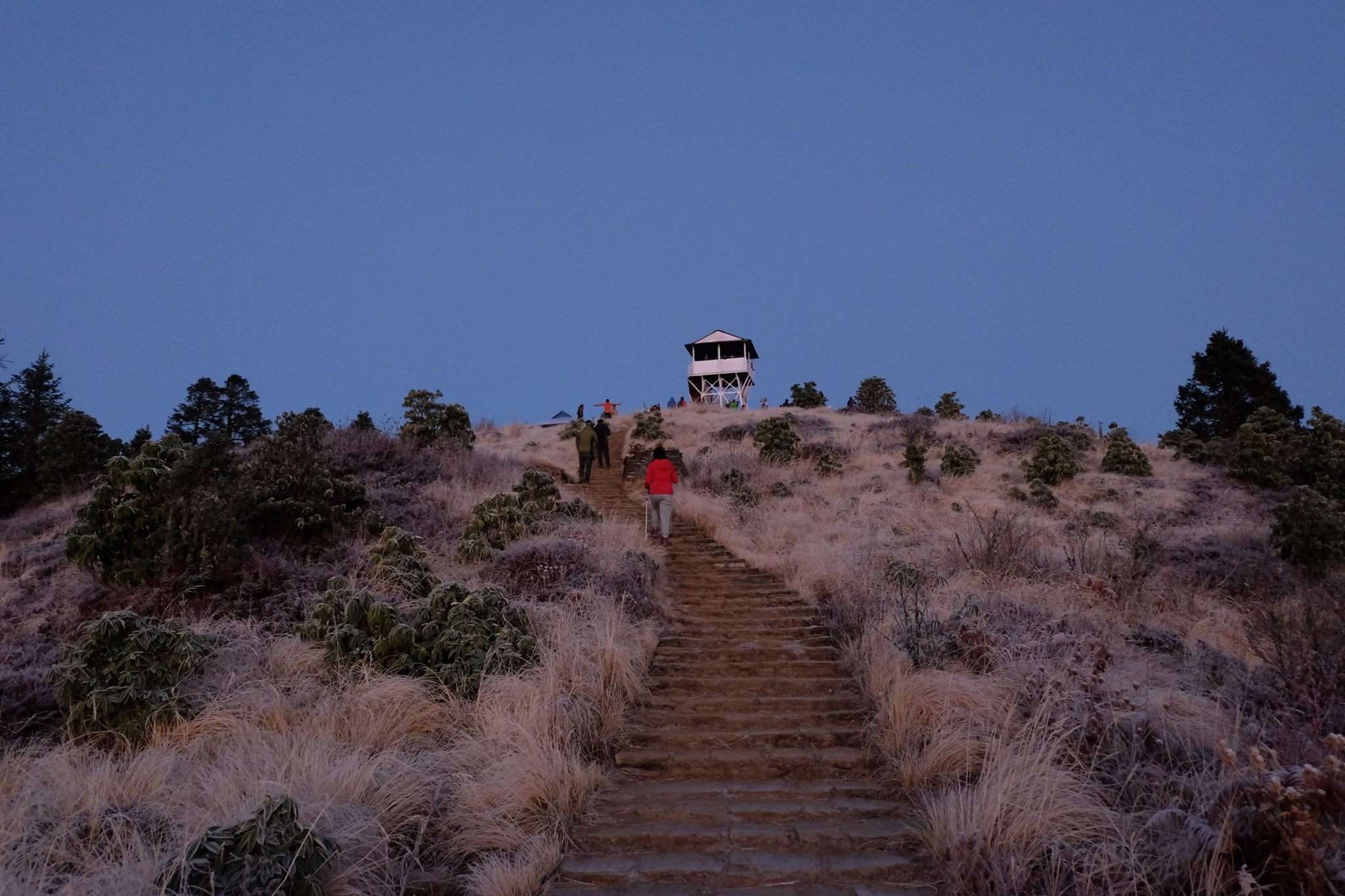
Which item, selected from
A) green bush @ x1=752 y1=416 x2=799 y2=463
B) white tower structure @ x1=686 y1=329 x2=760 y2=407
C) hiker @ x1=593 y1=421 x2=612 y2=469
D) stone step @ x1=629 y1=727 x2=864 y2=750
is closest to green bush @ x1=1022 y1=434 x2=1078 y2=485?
green bush @ x1=752 y1=416 x2=799 y2=463

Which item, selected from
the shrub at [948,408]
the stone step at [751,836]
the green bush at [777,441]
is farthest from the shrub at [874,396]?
the stone step at [751,836]

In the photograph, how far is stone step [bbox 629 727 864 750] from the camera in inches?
274

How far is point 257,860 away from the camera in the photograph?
3.92 metres

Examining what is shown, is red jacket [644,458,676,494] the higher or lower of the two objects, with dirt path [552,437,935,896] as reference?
higher

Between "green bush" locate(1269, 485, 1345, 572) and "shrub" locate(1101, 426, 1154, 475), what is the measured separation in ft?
34.5

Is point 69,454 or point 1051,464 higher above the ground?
point 69,454

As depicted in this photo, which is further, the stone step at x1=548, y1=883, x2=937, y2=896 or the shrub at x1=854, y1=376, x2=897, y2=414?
the shrub at x1=854, y1=376, x2=897, y2=414

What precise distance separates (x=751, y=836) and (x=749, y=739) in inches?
67.5

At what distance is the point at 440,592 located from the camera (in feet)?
27.2

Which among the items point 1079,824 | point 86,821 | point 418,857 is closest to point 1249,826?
point 1079,824

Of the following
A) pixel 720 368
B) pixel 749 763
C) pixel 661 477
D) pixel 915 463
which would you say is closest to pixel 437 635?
pixel 749 763

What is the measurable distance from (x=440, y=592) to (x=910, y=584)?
566 centimetres

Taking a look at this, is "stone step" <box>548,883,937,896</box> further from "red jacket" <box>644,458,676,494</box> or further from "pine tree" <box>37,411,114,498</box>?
"pine tree" <box>37,411,114,498</box>

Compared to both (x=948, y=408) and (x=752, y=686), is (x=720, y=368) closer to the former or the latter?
(x=948, y=408)
